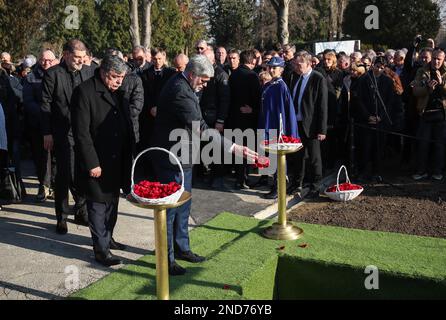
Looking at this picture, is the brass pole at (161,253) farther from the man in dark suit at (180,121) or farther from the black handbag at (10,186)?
the black handbag at (10,186)

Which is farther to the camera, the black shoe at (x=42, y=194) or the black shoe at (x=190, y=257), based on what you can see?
the black shoe at (x=42, y=194)

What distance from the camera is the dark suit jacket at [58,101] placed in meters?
6.20

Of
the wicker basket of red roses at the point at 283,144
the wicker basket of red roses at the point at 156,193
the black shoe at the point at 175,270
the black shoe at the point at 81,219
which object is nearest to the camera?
the wicker basket of red roses at the point at 156,193

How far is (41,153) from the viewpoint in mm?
7984

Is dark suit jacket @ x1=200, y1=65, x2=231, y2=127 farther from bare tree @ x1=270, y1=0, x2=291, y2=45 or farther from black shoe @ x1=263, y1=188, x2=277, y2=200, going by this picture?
bare tree @ x1=270, y1=0, x2=291, y2=45

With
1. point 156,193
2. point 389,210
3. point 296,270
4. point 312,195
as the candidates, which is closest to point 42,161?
point 312,195

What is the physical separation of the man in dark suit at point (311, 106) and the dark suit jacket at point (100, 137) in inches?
128

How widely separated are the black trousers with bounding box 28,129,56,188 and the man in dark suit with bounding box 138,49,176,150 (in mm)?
1494

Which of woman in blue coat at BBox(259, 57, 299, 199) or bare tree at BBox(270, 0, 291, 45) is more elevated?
bare tree at BBox(270, 0, 291, 45)

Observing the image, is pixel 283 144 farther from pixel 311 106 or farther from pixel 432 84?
pixel 432 84

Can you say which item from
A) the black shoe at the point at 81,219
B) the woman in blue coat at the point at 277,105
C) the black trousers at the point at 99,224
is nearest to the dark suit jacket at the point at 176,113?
the black trousers at the point at 99,224

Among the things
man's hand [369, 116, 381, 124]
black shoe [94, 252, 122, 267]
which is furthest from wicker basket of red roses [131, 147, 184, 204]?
man's hand [369, 116, 381, 124]

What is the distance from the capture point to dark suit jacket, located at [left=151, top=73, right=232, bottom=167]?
4.84 metres
